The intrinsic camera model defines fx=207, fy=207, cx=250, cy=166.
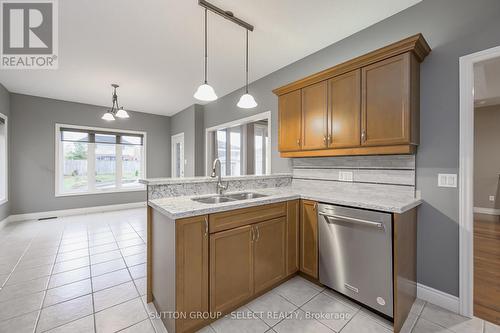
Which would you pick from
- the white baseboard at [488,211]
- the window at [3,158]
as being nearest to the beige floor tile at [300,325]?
the window at [3,158]

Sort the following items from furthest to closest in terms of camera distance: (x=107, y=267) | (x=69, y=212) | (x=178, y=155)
Answer: (x=178, y=155) < (x=69, y=212) < (x=107, y=267)

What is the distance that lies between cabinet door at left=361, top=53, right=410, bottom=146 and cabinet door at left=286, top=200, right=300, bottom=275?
96cm

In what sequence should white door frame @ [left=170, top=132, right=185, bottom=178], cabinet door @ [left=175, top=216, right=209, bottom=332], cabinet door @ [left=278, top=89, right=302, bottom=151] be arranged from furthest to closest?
white door frame @ [left=170, top=132, right=185, bottom=178], cabinet door @ [left=278, top=89, right=302, bottom=151], cabinet door @ [left=175, top=216, right=209, bottom=332]

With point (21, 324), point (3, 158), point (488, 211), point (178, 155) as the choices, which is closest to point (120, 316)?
point (21, 324)

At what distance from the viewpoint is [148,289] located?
1.95 metres

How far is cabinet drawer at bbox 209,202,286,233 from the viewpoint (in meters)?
1.66

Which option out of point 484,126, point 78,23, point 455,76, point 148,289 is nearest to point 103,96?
point 78,23

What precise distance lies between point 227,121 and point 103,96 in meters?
3.01

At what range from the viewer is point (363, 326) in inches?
64.6

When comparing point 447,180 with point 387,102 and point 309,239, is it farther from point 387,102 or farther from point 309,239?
point 309,239

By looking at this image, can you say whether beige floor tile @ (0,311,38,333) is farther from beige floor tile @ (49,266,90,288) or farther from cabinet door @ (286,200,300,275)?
cabinet door @ (286,200,300,275)

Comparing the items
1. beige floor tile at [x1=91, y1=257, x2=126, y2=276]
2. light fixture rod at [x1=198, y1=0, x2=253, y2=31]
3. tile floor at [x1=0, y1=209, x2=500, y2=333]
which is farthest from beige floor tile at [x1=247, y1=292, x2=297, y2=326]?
light fixture rod at [x1=198, y1=0, x2=253, y2=31]

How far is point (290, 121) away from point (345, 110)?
0.72m

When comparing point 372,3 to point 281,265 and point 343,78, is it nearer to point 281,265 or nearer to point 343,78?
point 343,78
